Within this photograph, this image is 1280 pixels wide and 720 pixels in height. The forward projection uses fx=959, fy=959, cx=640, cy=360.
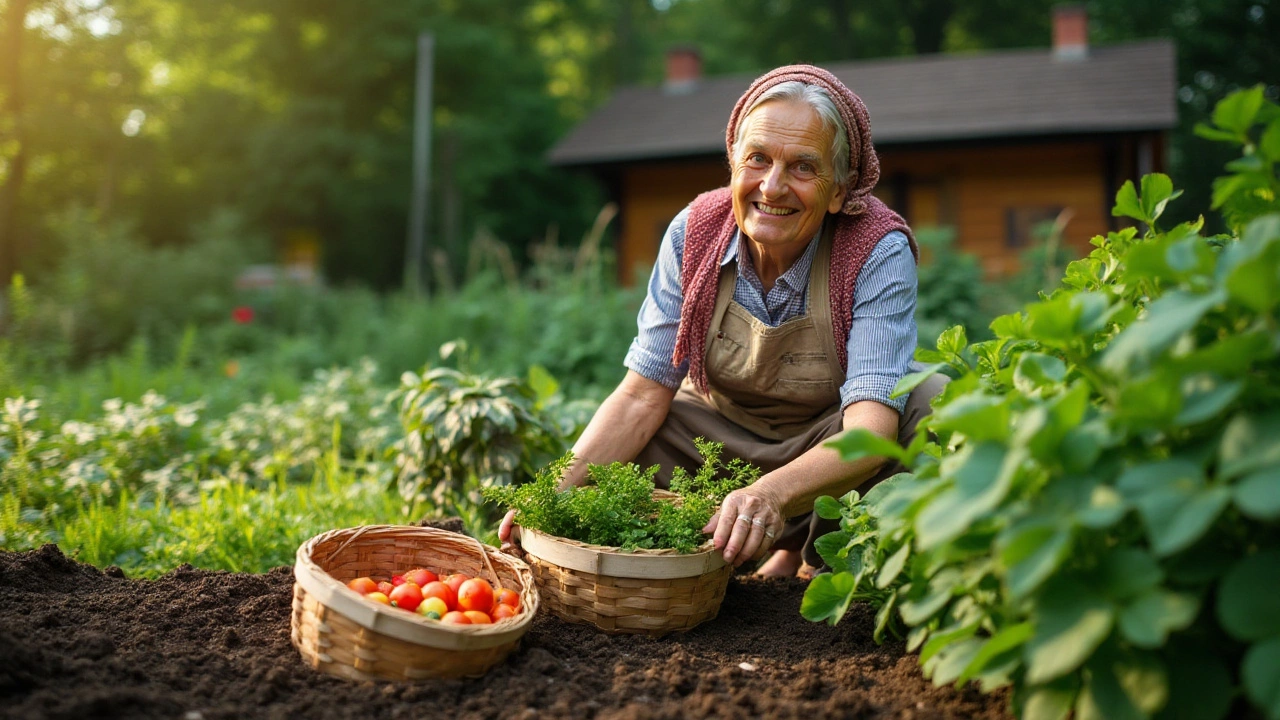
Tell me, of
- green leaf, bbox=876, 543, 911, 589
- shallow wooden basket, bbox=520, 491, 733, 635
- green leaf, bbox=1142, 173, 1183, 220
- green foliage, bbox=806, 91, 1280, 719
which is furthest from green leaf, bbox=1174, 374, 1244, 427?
shallow wooden basket, bbox=520, 491, 733, 635

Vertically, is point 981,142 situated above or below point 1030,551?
below

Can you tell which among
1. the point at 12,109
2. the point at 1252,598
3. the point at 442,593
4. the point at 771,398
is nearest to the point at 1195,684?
the point at 1252,598

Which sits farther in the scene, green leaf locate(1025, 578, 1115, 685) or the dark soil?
the dark soil

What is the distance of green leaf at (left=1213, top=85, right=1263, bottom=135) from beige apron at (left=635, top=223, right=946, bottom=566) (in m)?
1.29

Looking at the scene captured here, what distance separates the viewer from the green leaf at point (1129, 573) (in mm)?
1265

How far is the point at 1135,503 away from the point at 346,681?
1477 millimetres

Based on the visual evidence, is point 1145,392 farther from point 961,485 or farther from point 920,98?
point 920,98

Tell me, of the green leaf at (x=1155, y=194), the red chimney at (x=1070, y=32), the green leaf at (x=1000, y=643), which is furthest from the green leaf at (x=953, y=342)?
the red chimney at (x=1070, y=32)

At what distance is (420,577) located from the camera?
2229 mm

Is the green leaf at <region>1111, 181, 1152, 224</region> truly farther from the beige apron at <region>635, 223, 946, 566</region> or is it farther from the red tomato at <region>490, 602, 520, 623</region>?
the red tomato at <region>490, 602, 520, 623</region>

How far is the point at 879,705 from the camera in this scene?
5.86 ft

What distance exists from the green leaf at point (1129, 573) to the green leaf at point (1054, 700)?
9.7 inches

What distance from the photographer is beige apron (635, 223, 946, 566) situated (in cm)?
276

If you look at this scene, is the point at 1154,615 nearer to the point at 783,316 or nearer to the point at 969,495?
the point at 969,495
